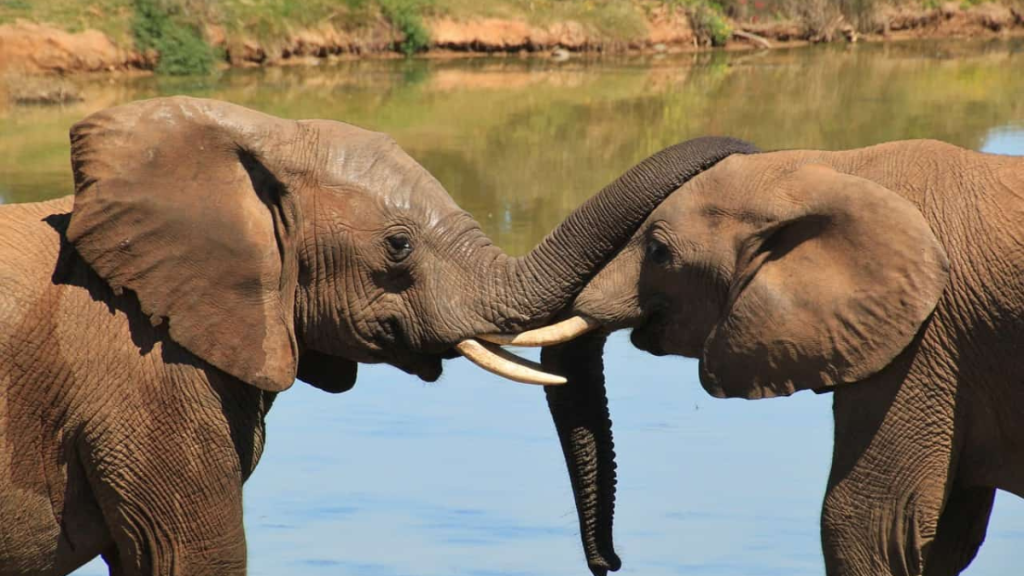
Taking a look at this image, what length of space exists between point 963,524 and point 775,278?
1.19 meters

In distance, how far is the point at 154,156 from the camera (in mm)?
5496

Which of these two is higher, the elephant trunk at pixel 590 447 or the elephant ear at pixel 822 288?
the elephant ear at pixel 822 288

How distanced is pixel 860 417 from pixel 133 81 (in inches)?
885

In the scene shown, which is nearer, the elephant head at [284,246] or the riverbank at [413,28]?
the elephant head at [284,246]

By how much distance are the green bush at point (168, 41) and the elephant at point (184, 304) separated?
2275 centimetres

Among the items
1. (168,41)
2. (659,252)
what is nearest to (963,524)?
(659,252)

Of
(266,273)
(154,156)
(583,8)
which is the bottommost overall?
(583,8)

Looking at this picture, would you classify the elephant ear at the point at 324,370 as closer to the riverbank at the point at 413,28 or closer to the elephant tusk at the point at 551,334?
the elephant tusk at the point at 551,334

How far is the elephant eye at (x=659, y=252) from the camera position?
6246mm

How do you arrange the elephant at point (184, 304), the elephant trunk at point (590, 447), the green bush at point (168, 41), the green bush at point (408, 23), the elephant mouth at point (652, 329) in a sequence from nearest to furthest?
the elephant at point (184, 304)
the elephant mouth at point (652, 329)
the elephant trunk at point (590, 447)
the green bush at point (168, 41)
the green bush at point (408, 23)

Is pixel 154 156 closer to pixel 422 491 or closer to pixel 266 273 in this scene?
pixel 266 273

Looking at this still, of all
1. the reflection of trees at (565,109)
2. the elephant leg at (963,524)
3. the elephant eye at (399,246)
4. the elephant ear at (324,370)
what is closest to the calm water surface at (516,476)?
the reflection of trees at (565,109)

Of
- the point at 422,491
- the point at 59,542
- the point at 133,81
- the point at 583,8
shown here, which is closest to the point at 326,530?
the point at 422,491

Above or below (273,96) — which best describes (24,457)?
above
